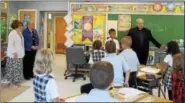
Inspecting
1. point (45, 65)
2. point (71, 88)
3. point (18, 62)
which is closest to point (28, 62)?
point (18, 62)

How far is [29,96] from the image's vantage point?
3477 millimetres

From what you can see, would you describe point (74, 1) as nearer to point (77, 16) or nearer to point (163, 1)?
point (77, 16)

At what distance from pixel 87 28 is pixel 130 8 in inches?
33.4

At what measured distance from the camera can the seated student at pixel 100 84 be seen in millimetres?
1282

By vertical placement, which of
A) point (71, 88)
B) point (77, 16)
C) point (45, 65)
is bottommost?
point (71, 88)

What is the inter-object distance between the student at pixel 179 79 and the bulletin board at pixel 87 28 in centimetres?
255

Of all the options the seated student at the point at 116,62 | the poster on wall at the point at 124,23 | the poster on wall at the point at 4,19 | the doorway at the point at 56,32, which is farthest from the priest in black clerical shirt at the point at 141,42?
the poster on wall at the point at 4,19

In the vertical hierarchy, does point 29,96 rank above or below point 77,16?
below

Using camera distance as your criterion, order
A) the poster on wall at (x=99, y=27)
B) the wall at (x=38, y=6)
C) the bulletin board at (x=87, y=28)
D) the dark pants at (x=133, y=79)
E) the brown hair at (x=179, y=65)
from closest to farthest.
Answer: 1. the brown hair at (x=179, y=65)
2. the dark pants at (x=133, y=79)
3. the bulletin board at (x=87, y=28)
4. the poster on wall at (x=99, y=27)
5. the wall at (x=38, y=6)

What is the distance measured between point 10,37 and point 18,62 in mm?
417

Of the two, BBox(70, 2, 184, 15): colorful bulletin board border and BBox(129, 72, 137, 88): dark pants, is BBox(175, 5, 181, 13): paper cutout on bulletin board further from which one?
BBox(129, 72, 137, 88): dark pants

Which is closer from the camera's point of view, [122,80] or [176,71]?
[176,71]

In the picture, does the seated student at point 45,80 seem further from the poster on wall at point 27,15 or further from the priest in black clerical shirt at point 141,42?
the poster on wall at point 27,15

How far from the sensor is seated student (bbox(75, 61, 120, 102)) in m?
1.28
